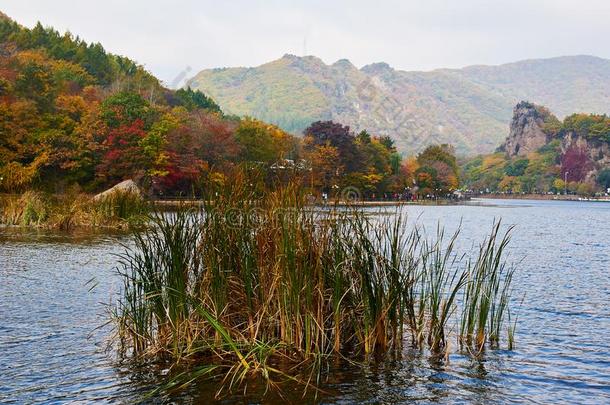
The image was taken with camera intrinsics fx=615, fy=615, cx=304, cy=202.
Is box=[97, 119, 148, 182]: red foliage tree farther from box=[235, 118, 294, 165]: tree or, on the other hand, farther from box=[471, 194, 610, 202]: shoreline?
box=[471, 194, 610, 202]: shoreline

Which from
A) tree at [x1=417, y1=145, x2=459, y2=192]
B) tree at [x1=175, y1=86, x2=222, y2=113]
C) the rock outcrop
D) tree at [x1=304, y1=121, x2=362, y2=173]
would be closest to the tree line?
tree at [x1=304, y1=121, x2=362, y2=173]

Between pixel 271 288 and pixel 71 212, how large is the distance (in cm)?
2292

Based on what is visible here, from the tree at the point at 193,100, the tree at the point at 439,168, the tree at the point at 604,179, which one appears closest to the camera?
the tree at the point at 193,100

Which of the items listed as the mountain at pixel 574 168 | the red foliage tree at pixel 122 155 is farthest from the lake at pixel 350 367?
the mountain at pixel 574 168


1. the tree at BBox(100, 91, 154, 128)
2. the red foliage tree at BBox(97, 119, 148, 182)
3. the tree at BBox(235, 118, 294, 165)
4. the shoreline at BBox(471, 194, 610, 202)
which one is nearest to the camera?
the red foliage tree at BBox(97, 119, 148, 182)

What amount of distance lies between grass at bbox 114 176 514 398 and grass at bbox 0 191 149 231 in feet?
66.7

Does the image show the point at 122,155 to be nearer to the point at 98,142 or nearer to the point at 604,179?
the point at 98,142

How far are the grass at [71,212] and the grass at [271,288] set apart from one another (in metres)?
20.3

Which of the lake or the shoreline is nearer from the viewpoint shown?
the lake

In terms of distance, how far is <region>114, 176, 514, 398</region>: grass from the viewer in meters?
7.96

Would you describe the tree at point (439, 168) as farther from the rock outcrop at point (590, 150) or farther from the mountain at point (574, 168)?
the rock outcrop at point (590, 150)

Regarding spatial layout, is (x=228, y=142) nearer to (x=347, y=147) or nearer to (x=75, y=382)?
(x=347, y=147)

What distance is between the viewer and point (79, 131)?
5244cm

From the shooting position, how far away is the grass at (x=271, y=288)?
7.96 m
